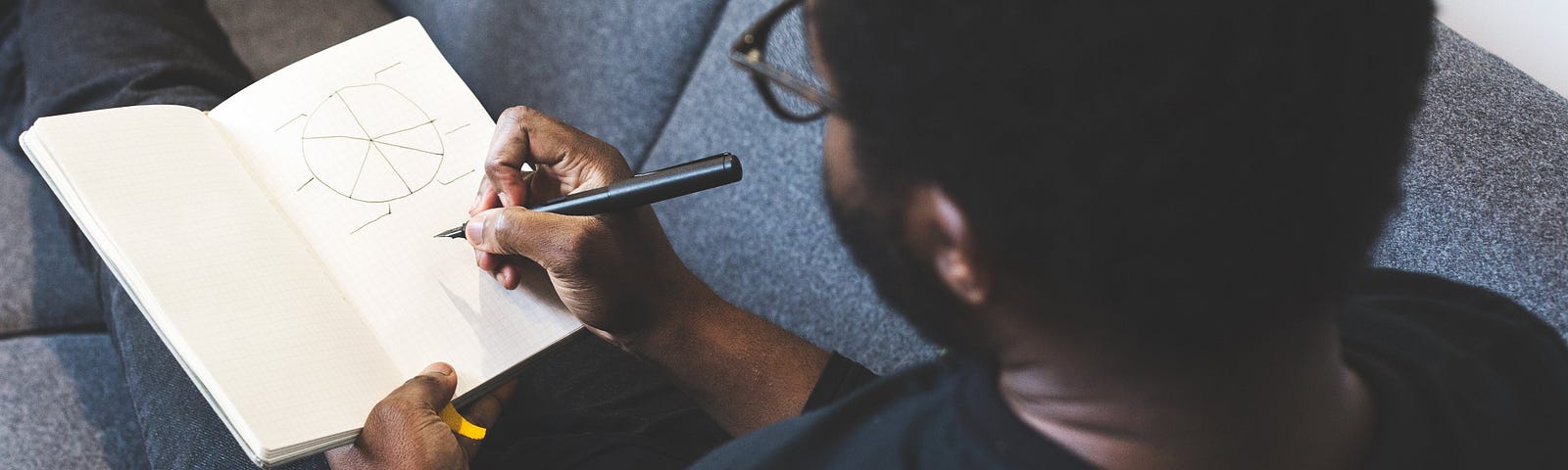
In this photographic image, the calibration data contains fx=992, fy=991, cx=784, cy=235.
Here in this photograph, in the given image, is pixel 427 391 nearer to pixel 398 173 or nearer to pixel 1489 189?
pixel 398 173

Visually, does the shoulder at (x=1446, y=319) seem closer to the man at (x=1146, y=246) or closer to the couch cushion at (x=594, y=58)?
the man at (x=1146, y=246)

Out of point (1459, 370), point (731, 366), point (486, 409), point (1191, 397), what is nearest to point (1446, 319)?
point (1459, 370)

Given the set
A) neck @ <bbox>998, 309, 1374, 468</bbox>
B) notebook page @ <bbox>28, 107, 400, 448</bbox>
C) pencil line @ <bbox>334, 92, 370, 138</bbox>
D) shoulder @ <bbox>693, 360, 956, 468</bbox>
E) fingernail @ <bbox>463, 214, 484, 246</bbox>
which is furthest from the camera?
pencil line @ <bbox>334, 92, 370, 138</bbox>

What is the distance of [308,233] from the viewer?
92 centimetres

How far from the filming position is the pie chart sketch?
37.7 inches

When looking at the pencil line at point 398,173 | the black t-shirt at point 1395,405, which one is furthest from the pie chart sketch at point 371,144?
the black t-shirt at point 1395,405

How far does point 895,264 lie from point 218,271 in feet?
1.97

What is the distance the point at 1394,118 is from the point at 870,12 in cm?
26

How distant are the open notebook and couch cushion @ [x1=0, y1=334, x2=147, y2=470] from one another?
1.51 feet

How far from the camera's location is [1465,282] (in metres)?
0.81

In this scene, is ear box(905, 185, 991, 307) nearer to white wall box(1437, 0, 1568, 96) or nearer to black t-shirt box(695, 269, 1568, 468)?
black t-shirt box(695, 269, 1568, 468)

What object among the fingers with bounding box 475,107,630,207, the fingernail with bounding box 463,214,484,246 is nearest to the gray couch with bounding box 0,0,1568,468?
the fingers with bounding box 475,107,630,207

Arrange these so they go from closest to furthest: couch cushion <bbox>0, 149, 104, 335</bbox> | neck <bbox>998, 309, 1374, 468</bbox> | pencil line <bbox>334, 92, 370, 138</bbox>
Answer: neck <bbox>998, 309, 1374, 468</bbox> < pencil line <bbox>334, 92, 370, 138</bbox> < couch cushion <bbox>0, 149, 104, 335</bbox>

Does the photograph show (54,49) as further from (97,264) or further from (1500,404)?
(1500,404)
